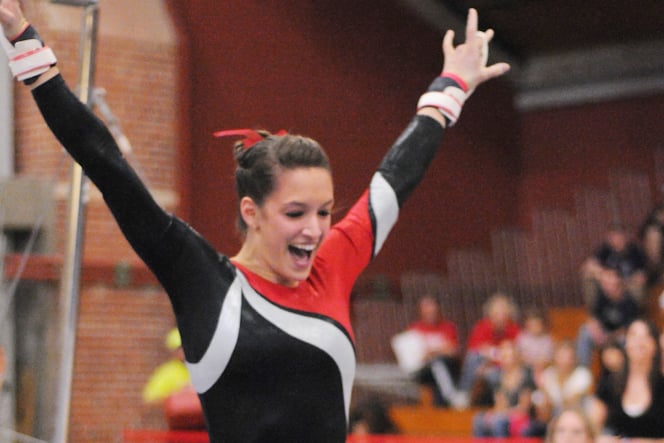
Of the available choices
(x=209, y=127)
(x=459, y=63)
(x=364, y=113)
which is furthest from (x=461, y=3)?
(x=459, y=63)

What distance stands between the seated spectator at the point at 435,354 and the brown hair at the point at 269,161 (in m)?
6.33

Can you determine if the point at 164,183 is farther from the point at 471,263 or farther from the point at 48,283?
the point at 471,263

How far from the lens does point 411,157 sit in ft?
7.91

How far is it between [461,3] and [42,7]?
4367 mm

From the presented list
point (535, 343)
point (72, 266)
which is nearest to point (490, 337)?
point (535, 343)

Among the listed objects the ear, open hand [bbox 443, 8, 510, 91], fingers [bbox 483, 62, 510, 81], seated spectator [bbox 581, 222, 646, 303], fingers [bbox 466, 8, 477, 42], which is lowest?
the ear

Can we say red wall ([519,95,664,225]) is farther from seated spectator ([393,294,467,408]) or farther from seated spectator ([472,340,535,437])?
seated spectator ([472,340,535,437])

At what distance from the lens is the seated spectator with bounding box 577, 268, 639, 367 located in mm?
7633

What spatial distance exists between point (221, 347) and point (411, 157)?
0.70 m

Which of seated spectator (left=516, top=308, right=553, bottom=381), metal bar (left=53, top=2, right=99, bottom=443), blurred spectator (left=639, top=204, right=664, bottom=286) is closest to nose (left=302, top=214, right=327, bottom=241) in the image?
metal bar (left=53, top=2, right=99, bottom=443)

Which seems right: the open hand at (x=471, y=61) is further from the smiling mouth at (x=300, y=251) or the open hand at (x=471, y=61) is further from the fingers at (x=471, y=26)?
the smiling mouth at (x=300, y=251)

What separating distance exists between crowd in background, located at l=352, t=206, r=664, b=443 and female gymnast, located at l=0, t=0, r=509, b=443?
2607 millimetres

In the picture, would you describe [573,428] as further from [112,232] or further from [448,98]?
[112,232]

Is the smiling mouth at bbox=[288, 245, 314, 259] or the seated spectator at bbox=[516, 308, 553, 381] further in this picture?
the seated spectator at bbox=[516, 308, 553, 381]
